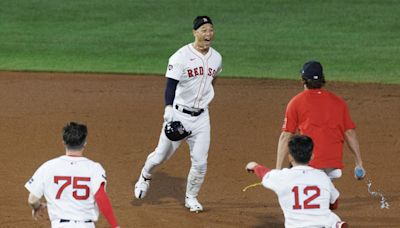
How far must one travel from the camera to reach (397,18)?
74.8ft

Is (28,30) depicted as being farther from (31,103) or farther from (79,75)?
(31,103)

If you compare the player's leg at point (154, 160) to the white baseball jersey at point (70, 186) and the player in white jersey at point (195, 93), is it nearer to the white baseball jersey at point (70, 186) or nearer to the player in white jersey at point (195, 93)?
the player in white jersey at point (195, 93)

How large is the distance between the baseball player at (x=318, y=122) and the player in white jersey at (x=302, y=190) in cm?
132

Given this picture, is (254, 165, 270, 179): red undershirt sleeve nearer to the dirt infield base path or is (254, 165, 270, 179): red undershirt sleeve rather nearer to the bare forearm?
the bare forearm

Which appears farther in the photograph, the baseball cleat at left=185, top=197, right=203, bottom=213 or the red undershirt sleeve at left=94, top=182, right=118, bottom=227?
the baseball cleat at left=185, top=197, right=203, bottom=213

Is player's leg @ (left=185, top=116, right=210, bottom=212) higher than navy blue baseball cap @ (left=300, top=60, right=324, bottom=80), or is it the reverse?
navy blue baseball cap @ (left=300, top=60, right=324, bottom=80)

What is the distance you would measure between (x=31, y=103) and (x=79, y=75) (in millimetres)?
2195

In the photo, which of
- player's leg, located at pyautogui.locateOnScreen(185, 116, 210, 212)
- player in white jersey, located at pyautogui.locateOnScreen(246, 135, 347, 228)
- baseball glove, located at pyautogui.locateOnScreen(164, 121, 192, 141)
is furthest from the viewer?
player's leg, located at pyautogui.locateOnScreen(185, 116, 210, 212)

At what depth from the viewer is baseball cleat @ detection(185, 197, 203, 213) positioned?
10.8 meters

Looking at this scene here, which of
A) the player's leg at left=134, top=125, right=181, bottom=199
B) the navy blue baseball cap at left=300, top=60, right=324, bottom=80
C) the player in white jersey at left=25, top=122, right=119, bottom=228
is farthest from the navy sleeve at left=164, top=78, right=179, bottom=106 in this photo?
the player in white jersey at left=25, top=122, right=119, bottom=228

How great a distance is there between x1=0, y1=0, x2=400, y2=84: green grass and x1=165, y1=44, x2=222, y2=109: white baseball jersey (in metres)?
6.97

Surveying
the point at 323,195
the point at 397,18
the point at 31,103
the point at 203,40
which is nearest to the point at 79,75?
the point at 31,103

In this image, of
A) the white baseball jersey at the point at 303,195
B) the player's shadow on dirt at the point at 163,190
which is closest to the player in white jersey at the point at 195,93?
the player's shadow on dirt at the point at 163,190

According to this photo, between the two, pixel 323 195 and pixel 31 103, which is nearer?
pixel 323 195
